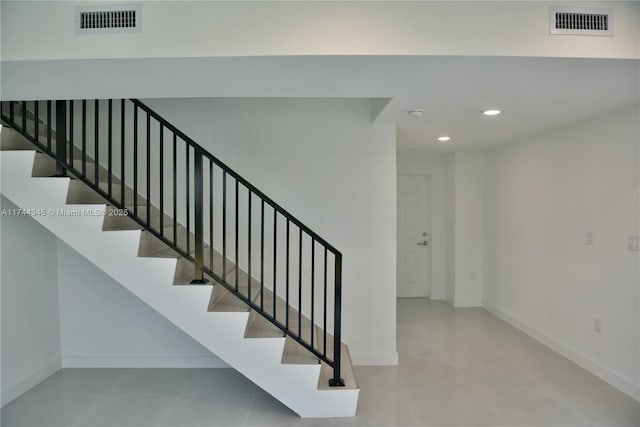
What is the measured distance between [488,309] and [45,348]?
209 inches

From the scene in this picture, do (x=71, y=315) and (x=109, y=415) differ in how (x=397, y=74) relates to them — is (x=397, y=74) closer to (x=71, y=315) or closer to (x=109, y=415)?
(x=109, y=415)

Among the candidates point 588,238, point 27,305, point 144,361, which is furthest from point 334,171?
point 27,305

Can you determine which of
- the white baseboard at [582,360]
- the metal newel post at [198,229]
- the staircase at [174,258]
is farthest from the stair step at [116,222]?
the white baseboard at [582,360]

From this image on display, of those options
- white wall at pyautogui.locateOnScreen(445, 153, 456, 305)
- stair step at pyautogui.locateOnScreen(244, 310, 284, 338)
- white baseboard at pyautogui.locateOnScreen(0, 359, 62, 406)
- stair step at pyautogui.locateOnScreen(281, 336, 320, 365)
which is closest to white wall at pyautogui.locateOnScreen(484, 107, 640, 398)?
white wall at pyautogui.locateOnScreen(445, 153, 456, 305)

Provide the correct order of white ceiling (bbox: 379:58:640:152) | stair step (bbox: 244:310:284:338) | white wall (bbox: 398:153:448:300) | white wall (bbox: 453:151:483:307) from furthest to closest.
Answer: white wall (bbox: 398:153:448:300) < white wall (bbox: 453:151:483:307) < stair step (bbox: 244:310:284:338) < white ceiling (bbox: 379:58:640:152)

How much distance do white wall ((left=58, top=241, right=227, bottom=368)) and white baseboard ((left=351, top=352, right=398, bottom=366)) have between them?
1339 millimetres

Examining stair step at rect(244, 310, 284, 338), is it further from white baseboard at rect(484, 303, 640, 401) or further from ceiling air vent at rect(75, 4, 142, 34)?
white baseboard at rect(484, 303, 640, 401)

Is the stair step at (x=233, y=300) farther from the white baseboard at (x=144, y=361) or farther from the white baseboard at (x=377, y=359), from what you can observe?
the white baseboard at (x=377, y=359)

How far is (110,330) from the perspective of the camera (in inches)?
146

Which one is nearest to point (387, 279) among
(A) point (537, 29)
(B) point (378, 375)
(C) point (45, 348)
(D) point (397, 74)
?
(B) point (378, 375)

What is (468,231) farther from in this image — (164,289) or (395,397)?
(164,289)

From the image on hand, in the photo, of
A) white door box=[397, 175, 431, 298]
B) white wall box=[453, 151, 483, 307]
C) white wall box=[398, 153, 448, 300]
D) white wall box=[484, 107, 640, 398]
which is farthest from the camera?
white door box=[397, 175, 431, 298]

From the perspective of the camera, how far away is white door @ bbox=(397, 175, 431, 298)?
21.0ft

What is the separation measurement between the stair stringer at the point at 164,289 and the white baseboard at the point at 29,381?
4.43 feet
